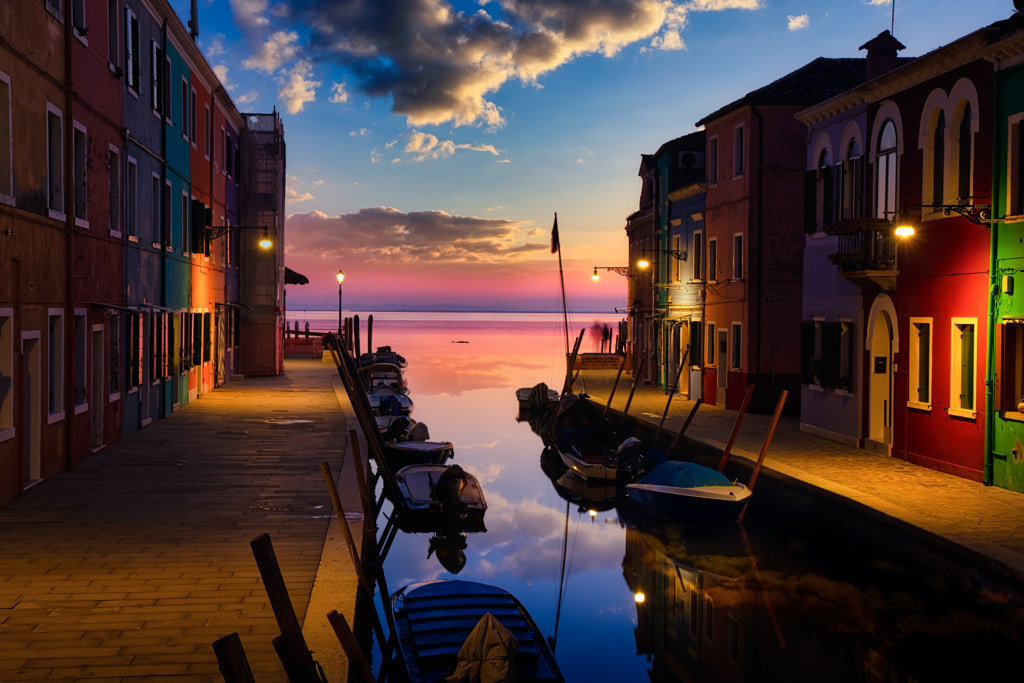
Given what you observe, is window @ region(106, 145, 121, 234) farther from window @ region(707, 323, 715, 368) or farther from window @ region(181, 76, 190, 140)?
window @ region(707, 323, 715, 368)

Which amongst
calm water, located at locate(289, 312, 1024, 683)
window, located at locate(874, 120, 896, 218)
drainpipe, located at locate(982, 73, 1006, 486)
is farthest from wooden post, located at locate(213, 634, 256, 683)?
window, located at locate(874, 120, 896, 218)

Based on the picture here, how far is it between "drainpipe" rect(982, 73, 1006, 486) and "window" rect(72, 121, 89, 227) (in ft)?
50.5

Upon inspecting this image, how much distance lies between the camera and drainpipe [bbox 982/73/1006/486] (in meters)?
14.5

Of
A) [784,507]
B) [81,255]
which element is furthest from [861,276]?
[81,255]

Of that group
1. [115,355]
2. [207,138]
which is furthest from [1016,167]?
[207,138]

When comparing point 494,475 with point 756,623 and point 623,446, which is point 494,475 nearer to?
point 623,446

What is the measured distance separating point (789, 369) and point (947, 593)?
15115 millimetres

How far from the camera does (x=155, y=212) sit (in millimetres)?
21250

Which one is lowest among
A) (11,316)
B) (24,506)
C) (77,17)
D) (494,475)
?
(494,475)

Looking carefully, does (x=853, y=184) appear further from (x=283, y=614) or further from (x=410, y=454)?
(x=283, y=614)

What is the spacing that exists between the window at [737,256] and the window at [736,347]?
59.5 inches

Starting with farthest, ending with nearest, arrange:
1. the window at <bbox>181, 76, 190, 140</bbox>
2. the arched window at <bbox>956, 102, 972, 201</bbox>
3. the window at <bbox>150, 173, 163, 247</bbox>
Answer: the window at <bbox>181, 76, 190, 140</bbox> → the window at <bbox>150, 173, 163, 247</bbox> → the arched window at <bbox>956, 102, 972, 201</bbox>

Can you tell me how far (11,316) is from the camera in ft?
39.4

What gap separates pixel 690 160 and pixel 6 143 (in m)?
25.1
